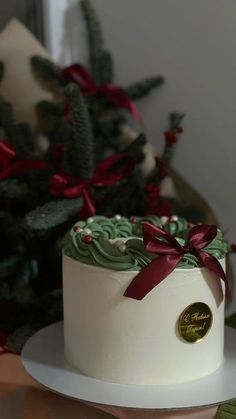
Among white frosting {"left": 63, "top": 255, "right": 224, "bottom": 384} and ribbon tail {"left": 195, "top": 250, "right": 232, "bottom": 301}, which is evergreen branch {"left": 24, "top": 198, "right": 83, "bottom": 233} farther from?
ribbon tail {"left": 195, "top": 250, "right": 232, "bottom": 301}

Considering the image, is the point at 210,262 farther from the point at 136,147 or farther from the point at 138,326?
the point at 136,147

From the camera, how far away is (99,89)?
1158mm

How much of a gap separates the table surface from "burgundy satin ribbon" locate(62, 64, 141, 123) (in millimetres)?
518

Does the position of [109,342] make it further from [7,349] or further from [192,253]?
[7,349]

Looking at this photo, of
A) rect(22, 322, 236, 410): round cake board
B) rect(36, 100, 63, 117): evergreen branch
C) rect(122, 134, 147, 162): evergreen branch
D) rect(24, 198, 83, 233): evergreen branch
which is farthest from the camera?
rect(36, 100, 63, 117): evergreen branch

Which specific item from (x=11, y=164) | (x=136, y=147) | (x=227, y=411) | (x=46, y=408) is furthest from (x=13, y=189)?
(x=227, y=411)

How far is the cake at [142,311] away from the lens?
0.71 metres

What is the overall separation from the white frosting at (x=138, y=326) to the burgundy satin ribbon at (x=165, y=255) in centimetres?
1

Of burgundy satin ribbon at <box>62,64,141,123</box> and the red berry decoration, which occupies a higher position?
burgundy satin ribbon at <box>62,64,141,123</box>

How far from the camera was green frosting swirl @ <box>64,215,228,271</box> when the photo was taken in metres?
0.72

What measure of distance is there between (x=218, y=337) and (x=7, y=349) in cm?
31

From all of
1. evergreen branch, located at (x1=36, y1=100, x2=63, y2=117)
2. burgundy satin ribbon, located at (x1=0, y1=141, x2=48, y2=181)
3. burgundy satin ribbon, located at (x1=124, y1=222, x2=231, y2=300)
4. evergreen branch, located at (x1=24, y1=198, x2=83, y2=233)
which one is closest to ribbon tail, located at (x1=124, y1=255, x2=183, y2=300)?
burgundy satin ribbon, located at (x1=124, y1=222, x2=231, y2=300)

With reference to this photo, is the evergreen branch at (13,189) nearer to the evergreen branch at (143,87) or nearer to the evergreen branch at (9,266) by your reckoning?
the evergreen branch at (9,266)

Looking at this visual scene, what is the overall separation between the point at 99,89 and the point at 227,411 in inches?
24.6
